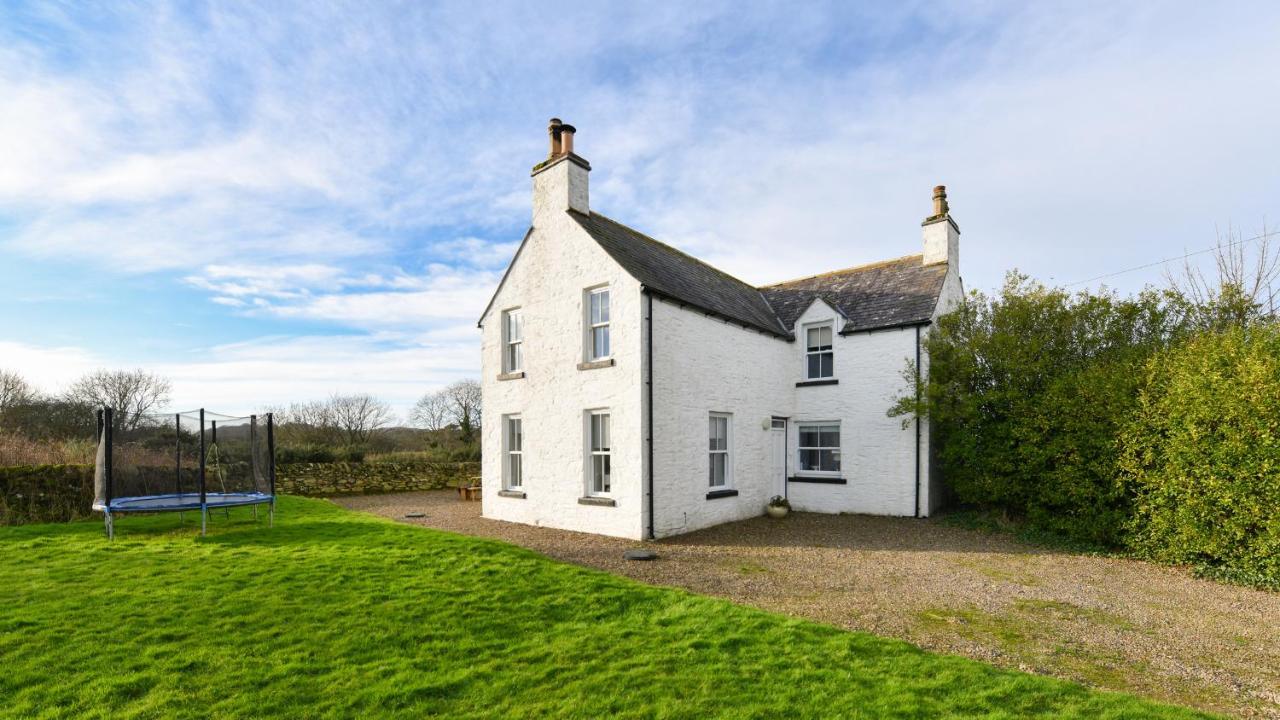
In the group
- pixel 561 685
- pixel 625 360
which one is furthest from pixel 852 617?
pixel 625 360

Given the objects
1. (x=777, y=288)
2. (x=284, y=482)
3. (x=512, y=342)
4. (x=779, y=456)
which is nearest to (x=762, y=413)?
(x=779, y=456)

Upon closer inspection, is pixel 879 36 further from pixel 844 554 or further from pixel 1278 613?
pixel 1278 613

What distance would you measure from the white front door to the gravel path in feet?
9.66

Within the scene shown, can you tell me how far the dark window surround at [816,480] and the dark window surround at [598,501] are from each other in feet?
20.9

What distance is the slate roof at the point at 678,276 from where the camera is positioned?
13609 mm

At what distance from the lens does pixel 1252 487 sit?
920cm

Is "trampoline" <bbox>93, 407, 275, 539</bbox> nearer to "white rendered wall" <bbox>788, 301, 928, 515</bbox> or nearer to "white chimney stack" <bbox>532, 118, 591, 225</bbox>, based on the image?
"white chimney stack" <bbox>532, 118, 591, 225</bbox>

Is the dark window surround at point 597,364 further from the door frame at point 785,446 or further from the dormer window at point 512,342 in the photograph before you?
the door frame at point 785,446

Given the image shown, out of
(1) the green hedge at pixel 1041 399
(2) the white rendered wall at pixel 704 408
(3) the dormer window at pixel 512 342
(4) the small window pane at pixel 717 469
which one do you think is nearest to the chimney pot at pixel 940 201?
(1) the green hedge at pixel 1041 399

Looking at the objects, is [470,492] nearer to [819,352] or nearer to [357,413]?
[819,352]

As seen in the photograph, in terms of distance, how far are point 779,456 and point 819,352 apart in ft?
10.5

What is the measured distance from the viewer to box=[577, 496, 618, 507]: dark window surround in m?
12.9

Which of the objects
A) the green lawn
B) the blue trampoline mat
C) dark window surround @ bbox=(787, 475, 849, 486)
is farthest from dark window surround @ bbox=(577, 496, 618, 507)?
the blue trampoline mat

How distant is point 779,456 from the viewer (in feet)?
55.6
